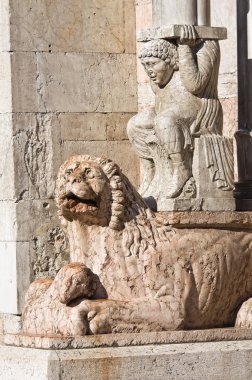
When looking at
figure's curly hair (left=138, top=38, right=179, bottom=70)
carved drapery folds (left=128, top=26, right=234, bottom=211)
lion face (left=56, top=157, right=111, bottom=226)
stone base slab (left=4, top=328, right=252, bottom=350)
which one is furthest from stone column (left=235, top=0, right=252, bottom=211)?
lion face (left=56, top=157, right=111, bottom=226)

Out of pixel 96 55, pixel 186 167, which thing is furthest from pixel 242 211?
pixel 96 55

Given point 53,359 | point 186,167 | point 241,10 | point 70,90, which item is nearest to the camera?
point 53,359

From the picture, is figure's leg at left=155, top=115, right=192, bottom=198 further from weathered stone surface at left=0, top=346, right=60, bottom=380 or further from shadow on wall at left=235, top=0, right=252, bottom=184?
weathered stone surface at left=0, top=346, right=60, bottom=380

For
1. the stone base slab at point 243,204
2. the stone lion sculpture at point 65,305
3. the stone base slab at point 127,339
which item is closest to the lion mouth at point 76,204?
the stone lion sculpture at point 65,305

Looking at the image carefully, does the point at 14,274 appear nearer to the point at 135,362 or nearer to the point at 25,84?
the point at 25,84

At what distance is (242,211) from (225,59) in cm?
140

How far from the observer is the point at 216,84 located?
1249 centimetres

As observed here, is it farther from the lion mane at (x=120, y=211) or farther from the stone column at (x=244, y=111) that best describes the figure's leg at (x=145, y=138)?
the lion mane at (x=120, y=211)

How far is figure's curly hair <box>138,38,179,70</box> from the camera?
40.4 ft

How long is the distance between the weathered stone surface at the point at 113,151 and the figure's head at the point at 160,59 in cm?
180

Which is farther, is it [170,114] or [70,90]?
[70,90]

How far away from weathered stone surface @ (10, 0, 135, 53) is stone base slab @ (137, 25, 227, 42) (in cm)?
174

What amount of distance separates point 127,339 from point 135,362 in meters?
0.20

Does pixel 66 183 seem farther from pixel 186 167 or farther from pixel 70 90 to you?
pixel 70 90
